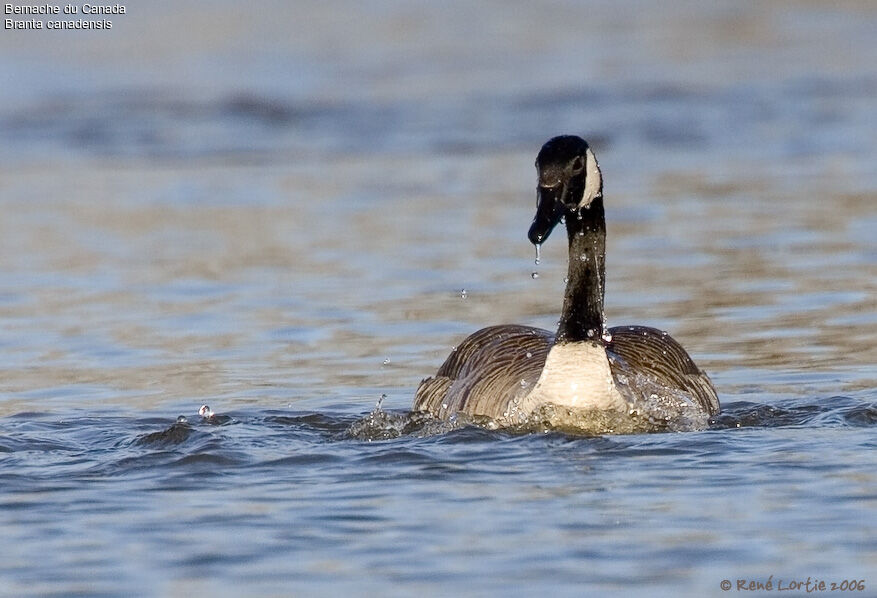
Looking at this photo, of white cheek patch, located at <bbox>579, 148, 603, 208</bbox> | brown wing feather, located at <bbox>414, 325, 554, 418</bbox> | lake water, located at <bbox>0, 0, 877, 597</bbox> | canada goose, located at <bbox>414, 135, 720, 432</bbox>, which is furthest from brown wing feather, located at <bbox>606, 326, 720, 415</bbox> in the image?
white cheek patch, located at <bbox>579, 148, 603, 208</bbox>

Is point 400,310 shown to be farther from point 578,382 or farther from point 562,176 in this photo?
point 578,382

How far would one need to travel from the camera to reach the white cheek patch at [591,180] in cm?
1013

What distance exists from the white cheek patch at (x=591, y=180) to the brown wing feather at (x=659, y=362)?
0.99 metres

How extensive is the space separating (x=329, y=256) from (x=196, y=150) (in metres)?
7.68

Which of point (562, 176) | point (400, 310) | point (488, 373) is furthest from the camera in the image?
point (400, 310)

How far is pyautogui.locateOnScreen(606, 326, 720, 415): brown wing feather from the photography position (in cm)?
1033

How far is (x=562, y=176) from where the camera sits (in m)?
9.98

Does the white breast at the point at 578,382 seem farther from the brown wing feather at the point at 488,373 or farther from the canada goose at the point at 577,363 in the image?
the brown wing feather at the point at 488,373

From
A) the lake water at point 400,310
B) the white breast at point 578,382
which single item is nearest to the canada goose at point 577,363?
the white breast at point 578,382

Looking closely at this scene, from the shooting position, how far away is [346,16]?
39.3 meters

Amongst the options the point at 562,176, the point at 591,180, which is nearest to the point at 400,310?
the point at 591,180

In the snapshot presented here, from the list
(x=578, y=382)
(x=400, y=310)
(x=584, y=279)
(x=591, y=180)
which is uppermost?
(x=591, y=180)

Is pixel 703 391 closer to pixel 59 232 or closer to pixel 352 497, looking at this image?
pixel 352 497

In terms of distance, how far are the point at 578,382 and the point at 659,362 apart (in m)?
1.03
